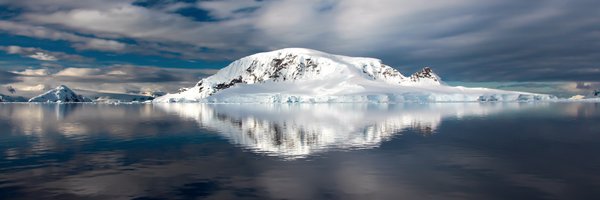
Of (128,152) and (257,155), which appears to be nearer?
(257,155)

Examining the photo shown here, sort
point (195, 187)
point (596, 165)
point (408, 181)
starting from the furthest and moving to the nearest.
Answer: point (596, 165), point (408, 181), point (195, 187)

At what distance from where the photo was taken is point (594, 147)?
37.9 meters

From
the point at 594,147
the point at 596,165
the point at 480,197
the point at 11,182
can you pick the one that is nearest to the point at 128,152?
the point at 11,182

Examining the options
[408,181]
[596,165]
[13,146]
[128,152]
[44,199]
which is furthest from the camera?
[13,146]

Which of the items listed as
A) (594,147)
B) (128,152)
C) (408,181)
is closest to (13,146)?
(128,152)

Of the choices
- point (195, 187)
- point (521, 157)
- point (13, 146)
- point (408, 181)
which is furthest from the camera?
point (13, 146)

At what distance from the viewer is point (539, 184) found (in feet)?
74.5

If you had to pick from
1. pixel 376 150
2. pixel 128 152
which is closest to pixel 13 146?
pixel 128 152

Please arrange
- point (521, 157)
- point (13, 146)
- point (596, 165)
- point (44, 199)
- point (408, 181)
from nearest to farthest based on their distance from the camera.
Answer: point (44, 199) → point (408, 181) → point (596, 165) → point (521, 157) → point (13, 146)

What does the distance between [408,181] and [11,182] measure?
21230mm

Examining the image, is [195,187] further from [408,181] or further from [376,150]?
[376,150]

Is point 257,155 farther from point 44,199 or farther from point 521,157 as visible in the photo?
point 521,157

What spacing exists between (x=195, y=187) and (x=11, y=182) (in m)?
10.2

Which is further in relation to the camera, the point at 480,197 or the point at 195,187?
the point at 195,187
